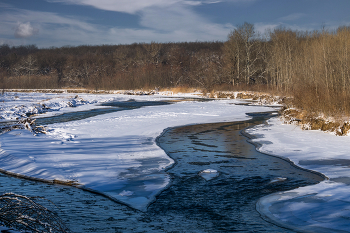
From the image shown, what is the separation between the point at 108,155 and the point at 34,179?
2.53 metres

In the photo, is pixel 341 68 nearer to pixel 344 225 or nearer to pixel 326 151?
pixel 326 151

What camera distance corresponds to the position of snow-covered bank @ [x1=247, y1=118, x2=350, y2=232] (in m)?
4.99

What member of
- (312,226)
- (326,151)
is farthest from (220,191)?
(326,151)

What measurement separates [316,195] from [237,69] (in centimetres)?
4820

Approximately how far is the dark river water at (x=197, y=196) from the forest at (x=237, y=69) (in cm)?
746

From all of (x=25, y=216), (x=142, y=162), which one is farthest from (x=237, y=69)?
(x=25, y=216)

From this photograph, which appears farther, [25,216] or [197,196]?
[197,196]

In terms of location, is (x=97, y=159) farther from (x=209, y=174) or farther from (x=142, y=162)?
(x=209, y=174)

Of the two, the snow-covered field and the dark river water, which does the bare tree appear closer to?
the dark river water

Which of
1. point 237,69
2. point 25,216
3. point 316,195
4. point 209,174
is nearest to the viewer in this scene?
point 25,216

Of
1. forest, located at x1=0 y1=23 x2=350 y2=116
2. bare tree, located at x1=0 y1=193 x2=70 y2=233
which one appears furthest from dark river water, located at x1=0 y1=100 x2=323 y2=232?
forest, located at x1=0 y1=23 x2=350 y2=116

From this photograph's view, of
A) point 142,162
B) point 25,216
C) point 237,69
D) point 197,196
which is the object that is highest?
point 237,69

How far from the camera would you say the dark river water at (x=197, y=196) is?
4.90 m

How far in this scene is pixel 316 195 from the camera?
6.10m
